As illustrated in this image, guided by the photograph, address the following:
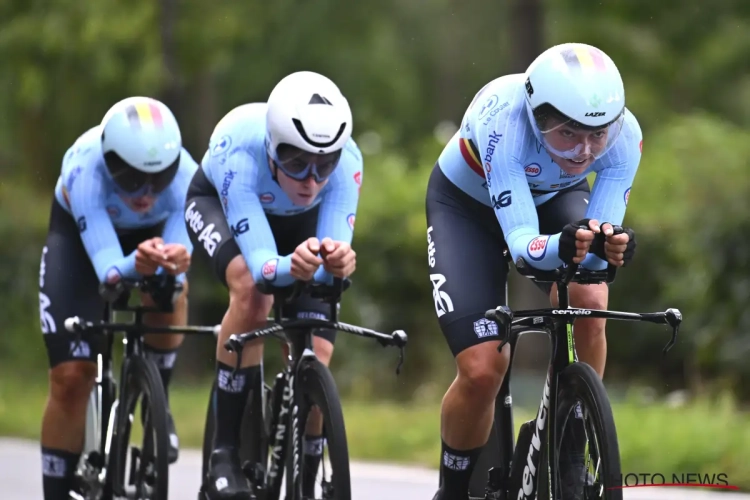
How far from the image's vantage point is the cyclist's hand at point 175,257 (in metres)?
6.56

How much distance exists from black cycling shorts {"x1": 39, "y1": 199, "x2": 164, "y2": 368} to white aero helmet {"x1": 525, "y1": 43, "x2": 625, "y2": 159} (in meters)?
3.01

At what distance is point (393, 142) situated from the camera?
19062 millimetres

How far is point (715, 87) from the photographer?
18.9 m

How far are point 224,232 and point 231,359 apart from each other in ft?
2.04

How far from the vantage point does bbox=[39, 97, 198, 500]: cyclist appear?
692cm

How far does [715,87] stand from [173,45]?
26.7 ft

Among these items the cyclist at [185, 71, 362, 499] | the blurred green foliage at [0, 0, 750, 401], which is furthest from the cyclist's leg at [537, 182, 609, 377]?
the blurred green foliage at [0, 0, 750, 401]

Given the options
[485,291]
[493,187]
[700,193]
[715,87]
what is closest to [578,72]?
[493,187]

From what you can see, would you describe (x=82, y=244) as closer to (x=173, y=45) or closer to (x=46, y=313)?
(x=46, y=313)

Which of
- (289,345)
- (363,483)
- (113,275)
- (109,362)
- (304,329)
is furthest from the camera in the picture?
(363,483)

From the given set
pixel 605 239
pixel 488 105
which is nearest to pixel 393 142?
pixel 488 105

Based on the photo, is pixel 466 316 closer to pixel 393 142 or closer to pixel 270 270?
pixel 270 270

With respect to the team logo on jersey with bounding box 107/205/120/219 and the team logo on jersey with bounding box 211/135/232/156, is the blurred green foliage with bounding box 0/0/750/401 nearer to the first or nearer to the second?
the team logo on jersey with bounding box 107/205/120/219

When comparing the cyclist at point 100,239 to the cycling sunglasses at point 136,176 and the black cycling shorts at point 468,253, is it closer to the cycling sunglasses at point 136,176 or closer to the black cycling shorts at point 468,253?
the cycling sunglasses at point 136,176
